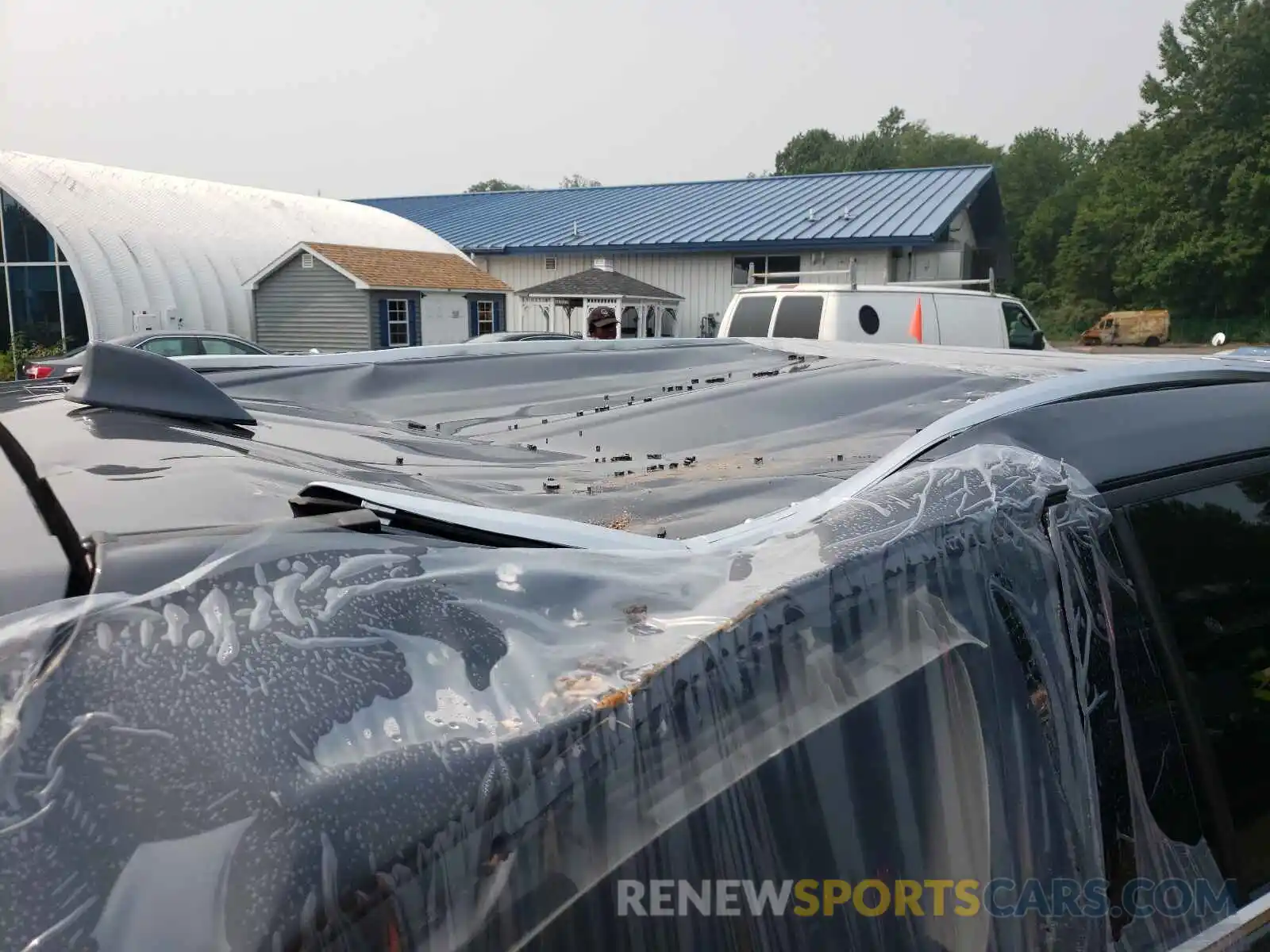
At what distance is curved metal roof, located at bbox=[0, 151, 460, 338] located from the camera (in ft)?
77.3

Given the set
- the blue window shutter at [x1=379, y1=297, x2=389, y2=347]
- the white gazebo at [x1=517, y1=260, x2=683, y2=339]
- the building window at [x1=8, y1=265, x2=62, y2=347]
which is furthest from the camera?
the white gazebo at [x1=517, y1=260, x2=683, y2=339]

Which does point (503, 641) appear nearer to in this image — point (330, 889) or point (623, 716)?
point (623, 716)

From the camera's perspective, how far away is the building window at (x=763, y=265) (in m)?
26.9

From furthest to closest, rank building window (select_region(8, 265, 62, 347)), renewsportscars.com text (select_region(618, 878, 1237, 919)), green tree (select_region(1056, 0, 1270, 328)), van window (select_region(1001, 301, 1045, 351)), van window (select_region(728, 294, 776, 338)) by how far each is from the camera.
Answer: green tree (select_region(1056, 0, 1270, 328)) < building window (select_region(8, 265, 62, 347)) < van window (select_region(1001, 301, 1045, 351)) < van window (select_region(728, 294, 776, 338)) < renewsportscars.com text (select_region(618, 878, 1237, 919))

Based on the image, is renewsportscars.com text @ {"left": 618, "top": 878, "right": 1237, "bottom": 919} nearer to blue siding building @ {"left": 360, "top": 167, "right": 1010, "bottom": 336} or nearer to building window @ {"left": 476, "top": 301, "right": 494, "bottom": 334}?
blue siding building @ {"left": 360, "top": 167, "right": 1010, "bottom": 336}

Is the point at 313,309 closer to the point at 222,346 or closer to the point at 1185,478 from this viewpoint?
the point at 222,346

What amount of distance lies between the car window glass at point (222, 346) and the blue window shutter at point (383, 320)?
8858 mm

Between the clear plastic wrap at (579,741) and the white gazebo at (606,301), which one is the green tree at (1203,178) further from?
the clear plastic wrap at (579,741)

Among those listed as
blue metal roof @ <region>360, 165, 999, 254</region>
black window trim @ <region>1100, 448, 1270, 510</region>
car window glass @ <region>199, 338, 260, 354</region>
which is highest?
blue metal roof @ <region>360, 165, 999, 254</region>

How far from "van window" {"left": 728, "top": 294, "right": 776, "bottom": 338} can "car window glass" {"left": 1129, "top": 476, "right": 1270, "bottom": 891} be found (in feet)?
31.7

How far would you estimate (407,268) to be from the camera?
27250mm

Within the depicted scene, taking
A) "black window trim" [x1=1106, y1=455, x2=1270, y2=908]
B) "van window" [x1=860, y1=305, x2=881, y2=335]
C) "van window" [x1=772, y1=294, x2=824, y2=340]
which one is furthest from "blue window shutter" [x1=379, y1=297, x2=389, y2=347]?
"black window trim" [x1=1106, y1=455, x2=1270, y2=908]

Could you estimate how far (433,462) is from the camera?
2.16 m

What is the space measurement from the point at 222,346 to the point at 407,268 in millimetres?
10638
